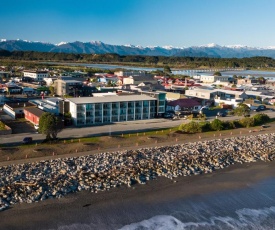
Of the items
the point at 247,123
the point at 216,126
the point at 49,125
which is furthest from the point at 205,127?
the point at 49,125

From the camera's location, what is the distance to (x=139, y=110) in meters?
27.2

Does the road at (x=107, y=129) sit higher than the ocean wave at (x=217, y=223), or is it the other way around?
the road at (x=107, y=129)

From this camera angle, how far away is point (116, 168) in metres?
16.0

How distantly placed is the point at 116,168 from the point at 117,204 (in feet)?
10.4

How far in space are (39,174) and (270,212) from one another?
32.2 feet

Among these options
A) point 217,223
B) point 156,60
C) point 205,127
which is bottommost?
point 217,223

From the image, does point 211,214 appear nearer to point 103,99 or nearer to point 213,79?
point 103,99

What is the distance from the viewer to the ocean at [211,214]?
11820 mm

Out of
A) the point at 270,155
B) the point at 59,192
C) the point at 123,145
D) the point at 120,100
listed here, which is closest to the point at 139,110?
the point at 120,100

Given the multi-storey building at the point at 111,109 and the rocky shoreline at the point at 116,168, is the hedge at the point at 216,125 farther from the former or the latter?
the multi-storey building at the point at 111,109

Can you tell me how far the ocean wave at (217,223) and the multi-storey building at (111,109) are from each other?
13861 mm

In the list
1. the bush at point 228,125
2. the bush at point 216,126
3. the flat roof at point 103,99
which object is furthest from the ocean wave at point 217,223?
the flat roof at point 103,99

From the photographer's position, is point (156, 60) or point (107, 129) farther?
point (156, 60)

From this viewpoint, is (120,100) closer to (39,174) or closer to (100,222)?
(39,174)
